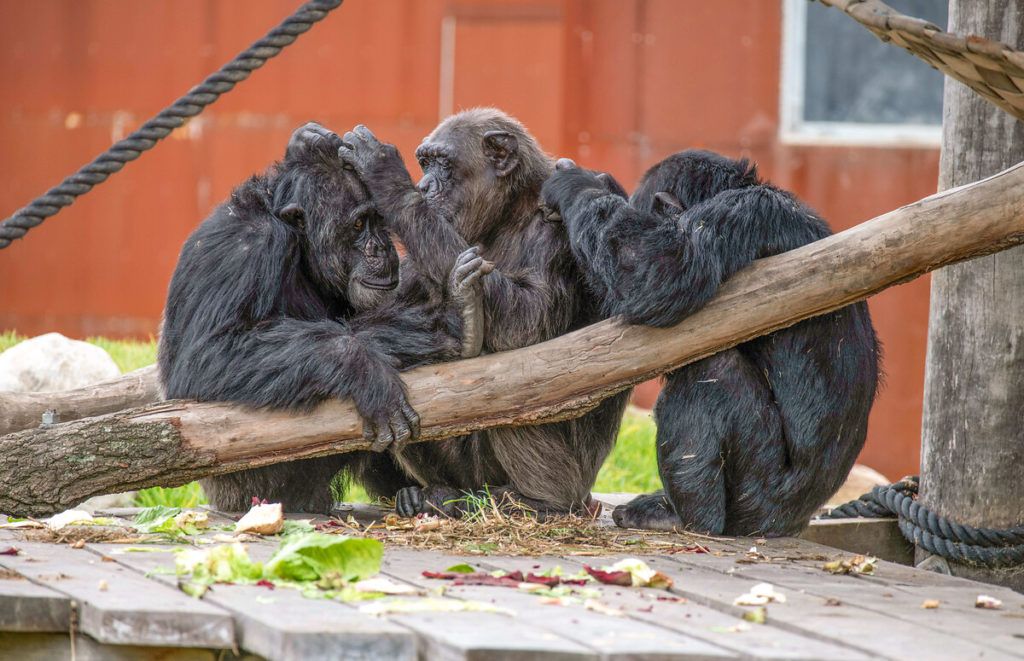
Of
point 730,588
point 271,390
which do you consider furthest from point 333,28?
point 730,588

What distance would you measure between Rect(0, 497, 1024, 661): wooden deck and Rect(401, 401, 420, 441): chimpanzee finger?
2.53 feet

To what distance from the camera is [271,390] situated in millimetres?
4359

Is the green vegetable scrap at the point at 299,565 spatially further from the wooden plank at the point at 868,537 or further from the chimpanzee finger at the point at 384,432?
the wooden plank at the point at 868,537

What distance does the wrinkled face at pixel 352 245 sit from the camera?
4.80 meters

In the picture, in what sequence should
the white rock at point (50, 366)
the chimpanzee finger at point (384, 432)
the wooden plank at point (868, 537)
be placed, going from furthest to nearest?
the white rock at point (50, 366) < the wooden plank at point (868, 537) < the chimpanzee finger at point (384, 432)

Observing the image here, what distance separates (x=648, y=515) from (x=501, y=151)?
1753 millimetres

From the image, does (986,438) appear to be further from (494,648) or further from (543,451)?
(494,648)

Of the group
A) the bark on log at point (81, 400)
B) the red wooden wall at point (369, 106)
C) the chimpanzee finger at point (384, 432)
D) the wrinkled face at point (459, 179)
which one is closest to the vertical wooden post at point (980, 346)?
the wrinkled face at point (459, 179)

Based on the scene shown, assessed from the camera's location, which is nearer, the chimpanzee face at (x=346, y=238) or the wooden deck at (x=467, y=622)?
the wooden deck at (x=467, y=622)

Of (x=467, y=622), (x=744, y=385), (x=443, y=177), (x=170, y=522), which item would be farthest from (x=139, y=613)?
(x=443, y=177)

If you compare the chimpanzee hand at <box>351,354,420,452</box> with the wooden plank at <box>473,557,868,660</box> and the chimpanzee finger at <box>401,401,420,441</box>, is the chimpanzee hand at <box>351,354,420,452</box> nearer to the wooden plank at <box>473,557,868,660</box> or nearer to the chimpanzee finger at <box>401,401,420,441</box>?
the chimpanzee finger at <box>401,401,420,441</box>

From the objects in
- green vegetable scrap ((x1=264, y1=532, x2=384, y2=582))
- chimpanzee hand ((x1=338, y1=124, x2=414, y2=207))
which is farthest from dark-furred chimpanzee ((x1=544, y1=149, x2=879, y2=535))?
green vegetable scrap ((x1=264, y1=532, x2=384, y2=582))

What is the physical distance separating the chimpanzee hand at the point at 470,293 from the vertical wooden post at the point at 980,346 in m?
2.14

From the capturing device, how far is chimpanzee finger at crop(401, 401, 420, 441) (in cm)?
439
